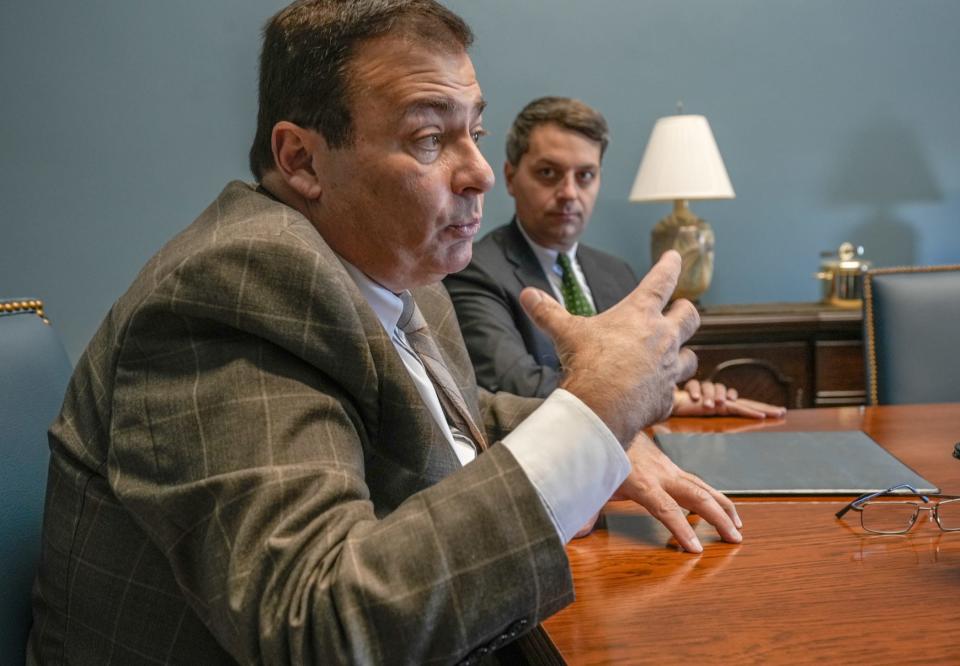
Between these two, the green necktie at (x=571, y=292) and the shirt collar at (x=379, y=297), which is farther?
the green necktie at (x=571, y=292)

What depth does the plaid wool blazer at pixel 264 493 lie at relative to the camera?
0.83 metres

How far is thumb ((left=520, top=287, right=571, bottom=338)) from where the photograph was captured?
111 centimetres

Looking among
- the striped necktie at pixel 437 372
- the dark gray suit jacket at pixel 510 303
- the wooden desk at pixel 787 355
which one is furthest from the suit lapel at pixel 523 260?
the striped necktie at pixel 437 372

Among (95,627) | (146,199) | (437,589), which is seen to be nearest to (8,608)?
(95,627)

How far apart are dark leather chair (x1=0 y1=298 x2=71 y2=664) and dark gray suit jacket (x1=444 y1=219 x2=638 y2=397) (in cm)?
118

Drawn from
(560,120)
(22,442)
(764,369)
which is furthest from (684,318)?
(764,369)

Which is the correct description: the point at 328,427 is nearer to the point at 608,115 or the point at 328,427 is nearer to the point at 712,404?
the point at 712,404

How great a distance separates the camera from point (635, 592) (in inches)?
41.2

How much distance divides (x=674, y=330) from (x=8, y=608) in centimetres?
83

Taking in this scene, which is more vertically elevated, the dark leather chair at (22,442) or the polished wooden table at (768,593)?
the dark leather chair at (22,442)

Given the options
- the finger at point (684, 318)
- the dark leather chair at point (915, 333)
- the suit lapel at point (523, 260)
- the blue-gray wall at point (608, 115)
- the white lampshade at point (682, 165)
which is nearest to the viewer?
the finger at point (684, 318)

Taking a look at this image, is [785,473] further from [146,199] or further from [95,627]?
[146,199]

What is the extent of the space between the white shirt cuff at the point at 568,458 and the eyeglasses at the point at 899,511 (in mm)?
460

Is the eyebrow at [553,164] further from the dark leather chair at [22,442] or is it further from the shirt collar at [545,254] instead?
the dark leather chair at [22,442]
